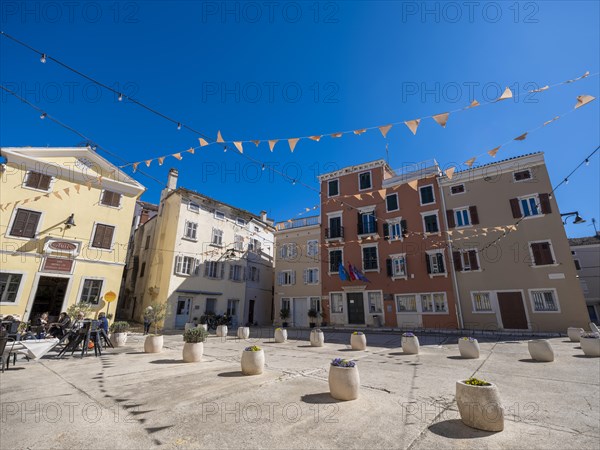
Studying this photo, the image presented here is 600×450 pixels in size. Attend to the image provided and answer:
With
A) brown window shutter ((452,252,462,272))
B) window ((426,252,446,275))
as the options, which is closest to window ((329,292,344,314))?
window ((426,252,446,275))

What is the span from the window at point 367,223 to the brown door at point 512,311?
1011cm

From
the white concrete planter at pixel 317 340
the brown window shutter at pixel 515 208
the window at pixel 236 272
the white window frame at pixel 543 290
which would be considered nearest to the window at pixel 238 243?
the window at pixel 236 272

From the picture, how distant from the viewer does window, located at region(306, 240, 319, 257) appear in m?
27.4

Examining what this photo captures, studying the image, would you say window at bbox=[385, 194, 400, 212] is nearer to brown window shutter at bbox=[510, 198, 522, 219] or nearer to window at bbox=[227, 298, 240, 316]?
brown window shutter at bbox=[510, 198, 522, 219]

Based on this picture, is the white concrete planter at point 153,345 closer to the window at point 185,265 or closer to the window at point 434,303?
the window at point 185,265

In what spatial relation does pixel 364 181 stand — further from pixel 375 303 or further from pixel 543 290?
pixel 543 290

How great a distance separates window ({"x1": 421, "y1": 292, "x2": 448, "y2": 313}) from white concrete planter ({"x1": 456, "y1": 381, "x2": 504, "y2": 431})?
60.1 ft

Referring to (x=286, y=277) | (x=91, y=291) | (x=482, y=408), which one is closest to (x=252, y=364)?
(x=482, y=408)

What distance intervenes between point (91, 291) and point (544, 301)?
94.4 feet

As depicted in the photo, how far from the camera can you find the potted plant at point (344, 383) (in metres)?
5.15

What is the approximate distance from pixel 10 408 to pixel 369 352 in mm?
10113

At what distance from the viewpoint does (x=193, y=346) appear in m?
9.05

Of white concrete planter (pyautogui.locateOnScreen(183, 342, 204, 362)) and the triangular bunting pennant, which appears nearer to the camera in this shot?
the triangular bunting pennant

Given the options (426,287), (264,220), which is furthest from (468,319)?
(264,220)
